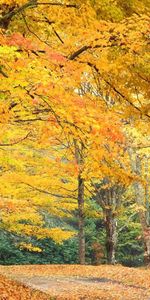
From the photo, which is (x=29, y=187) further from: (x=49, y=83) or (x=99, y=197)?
(x=49, y=83)

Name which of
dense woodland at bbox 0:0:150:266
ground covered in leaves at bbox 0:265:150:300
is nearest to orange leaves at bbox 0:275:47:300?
ground covered in leaves at bbox 0:265:150:300

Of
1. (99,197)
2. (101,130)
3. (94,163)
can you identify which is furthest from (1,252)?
(101,130)

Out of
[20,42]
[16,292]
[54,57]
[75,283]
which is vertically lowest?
[16,292]

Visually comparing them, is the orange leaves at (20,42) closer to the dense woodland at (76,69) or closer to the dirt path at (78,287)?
the dense woodland at (76,69)

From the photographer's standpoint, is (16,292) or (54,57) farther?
(16,292)

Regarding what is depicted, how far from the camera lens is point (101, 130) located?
6.77 m

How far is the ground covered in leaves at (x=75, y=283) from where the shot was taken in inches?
400

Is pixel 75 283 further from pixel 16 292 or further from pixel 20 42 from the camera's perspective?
pixel 20 42

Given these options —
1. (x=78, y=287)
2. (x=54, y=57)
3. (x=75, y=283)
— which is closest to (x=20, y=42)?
(x=54, y=57)

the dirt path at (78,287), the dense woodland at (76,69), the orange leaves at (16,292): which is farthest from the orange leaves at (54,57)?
the dirt path at (78,287)

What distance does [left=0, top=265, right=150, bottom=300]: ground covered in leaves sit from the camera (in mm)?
10172

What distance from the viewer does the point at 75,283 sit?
43.1 feet

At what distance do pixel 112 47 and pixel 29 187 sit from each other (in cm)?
940

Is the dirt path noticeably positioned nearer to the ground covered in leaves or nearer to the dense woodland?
the ground covered in leaves
